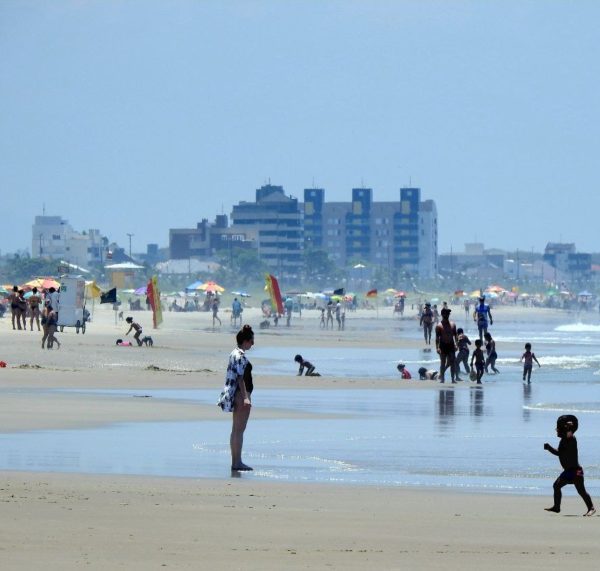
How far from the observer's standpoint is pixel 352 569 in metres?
8.88

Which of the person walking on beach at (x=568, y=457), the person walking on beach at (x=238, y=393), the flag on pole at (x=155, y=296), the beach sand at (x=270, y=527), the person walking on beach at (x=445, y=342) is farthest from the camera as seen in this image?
the flag on pole at (x=155, y=296)

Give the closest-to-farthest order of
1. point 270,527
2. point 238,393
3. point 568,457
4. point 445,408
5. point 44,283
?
point 270,527
point 568,457
point 238,393
point 445,408
point 44,283

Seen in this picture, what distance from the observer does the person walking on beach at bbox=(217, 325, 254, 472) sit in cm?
1466

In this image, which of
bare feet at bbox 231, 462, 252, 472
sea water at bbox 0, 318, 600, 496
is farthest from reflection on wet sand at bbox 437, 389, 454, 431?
bare feet at bbox 231, 462, 252, 472

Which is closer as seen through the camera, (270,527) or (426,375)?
(270,527)

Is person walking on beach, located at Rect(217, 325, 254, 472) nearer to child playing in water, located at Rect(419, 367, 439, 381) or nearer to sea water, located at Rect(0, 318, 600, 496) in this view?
sea water, located at Rect(0, 318, 600, 496)

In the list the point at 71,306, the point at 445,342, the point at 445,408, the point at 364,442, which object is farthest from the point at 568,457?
the point at 71,306

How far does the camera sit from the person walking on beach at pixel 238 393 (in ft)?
48.1

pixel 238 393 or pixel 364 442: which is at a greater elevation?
pixel 238 393

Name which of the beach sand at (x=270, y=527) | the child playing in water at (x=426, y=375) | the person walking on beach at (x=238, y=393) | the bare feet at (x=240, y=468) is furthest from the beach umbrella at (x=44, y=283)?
the beach sand at (x=270, y=527)

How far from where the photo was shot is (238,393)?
14.9 metres

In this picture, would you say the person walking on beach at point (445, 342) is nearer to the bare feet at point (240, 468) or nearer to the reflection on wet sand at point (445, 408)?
the reflection on wet sand at point (445, 408)

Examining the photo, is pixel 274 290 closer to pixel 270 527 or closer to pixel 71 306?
pixel 71 306

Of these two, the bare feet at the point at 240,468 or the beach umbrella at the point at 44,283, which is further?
the beach umbrella at the point at 44,283
